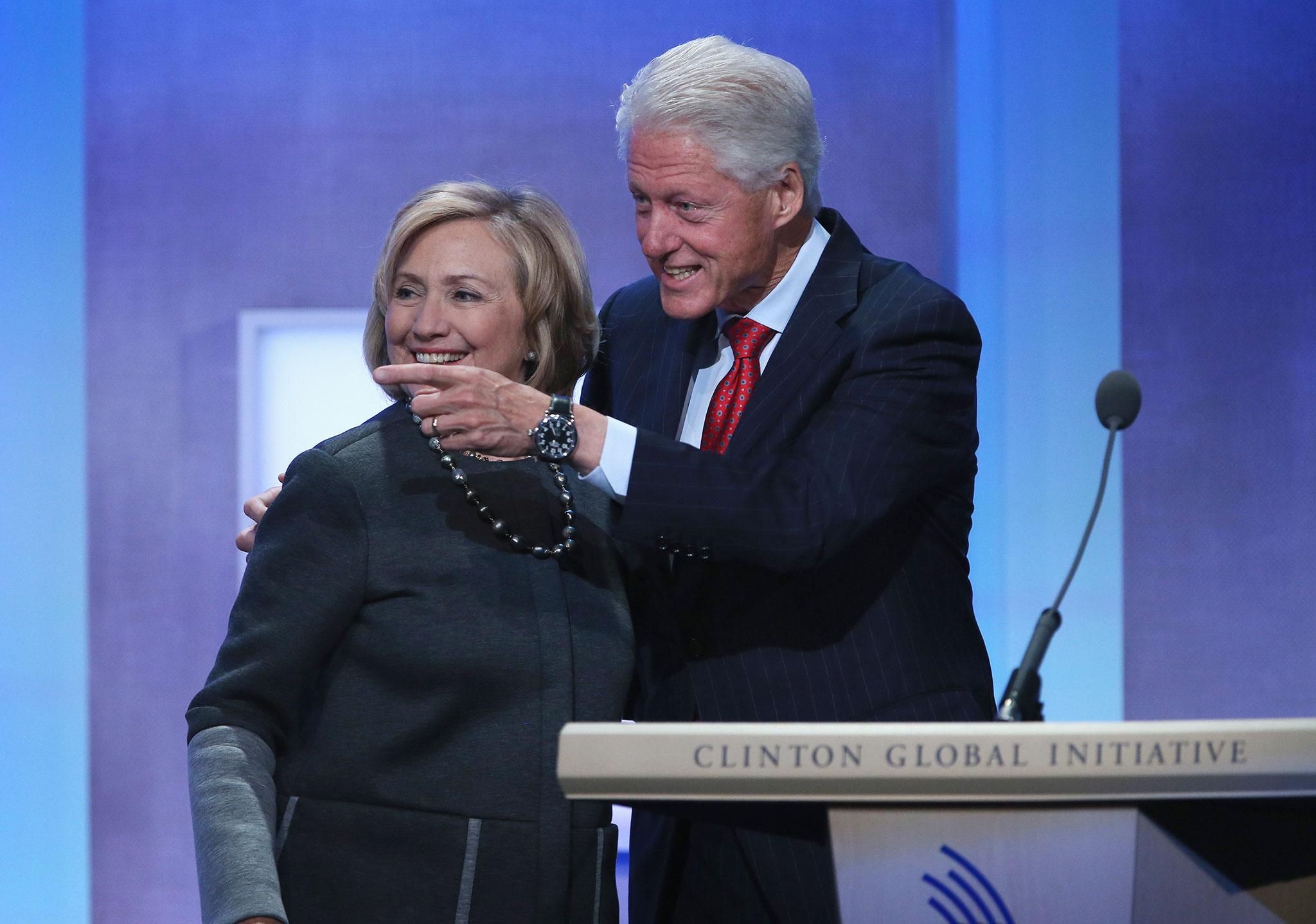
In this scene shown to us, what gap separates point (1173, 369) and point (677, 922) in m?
2.60

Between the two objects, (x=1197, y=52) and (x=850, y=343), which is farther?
(x=1197, y=52)

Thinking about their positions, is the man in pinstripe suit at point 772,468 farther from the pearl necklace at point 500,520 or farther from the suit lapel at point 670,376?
the pearl necklace at point 500,520

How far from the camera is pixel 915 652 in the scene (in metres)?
1.64

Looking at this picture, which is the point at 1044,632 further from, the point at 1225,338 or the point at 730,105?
the point at 1225,338

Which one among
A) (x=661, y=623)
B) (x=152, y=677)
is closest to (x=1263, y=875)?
(x=661, y=623)

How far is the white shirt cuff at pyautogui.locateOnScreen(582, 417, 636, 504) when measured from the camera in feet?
4.71

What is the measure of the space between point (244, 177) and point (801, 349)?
106 inches

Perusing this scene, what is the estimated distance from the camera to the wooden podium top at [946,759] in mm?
799

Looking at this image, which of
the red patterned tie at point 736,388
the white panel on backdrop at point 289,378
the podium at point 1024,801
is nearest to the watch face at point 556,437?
the red patterned tie at point 736,388

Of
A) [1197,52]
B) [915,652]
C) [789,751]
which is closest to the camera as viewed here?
[789,751]

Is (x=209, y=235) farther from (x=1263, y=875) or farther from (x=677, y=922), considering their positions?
(x=1263, y=875)

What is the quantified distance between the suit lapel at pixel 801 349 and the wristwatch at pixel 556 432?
257 mm

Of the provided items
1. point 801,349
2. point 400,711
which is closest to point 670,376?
point 801,349

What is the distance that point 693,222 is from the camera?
68.6 inches
